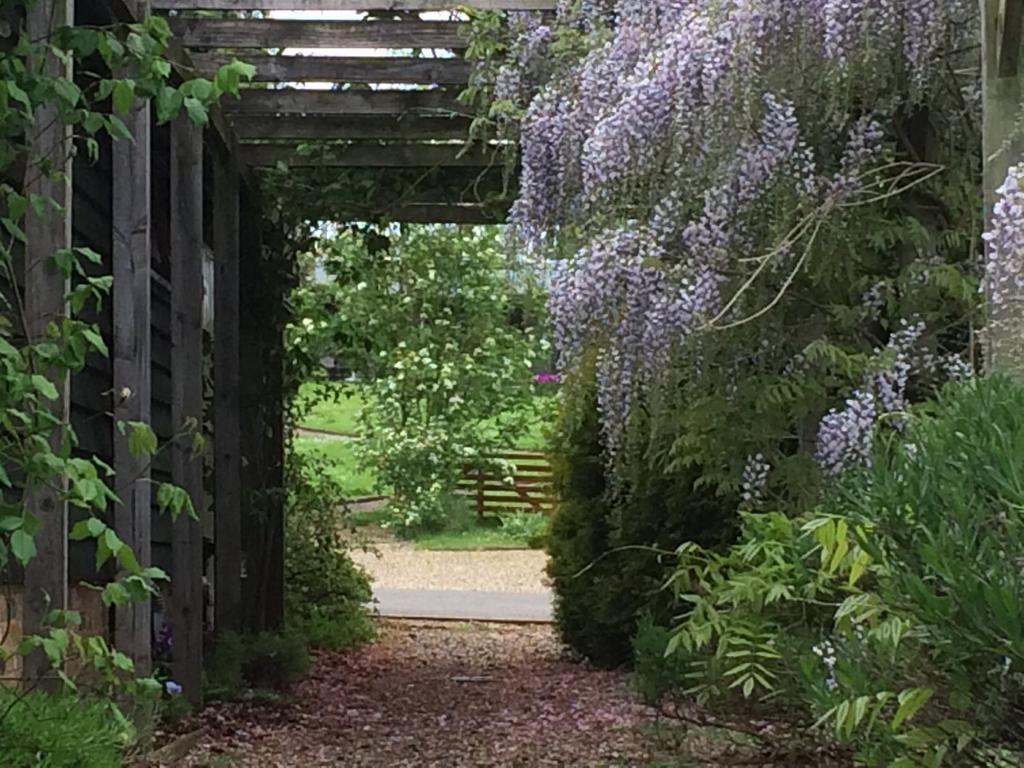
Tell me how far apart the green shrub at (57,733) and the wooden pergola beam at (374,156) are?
3.40 metres

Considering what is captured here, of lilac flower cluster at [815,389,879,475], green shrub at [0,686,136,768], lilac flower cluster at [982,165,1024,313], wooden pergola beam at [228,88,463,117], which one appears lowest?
green shrub at [0,686,136,768]

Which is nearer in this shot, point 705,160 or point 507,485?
point 705,160

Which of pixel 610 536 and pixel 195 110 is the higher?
pixel 195 110

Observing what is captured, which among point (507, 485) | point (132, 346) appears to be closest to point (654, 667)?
point (132, 346)

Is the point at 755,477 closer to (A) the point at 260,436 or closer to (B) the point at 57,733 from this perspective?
(B) the point at 57,733

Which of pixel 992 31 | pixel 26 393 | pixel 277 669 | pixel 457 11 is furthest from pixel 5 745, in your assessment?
pixel 277 669

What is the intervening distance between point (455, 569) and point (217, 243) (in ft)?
27.1

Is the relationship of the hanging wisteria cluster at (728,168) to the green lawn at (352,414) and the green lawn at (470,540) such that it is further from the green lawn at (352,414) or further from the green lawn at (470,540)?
the green lawn at (470,540)

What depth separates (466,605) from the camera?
10.3 m

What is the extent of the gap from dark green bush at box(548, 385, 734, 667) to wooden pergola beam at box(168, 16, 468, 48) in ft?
4.85

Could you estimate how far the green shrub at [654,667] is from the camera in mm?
4195

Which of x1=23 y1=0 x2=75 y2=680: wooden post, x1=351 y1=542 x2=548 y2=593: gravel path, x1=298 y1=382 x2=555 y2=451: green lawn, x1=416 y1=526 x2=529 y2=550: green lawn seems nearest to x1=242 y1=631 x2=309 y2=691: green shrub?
x1=298 y1=382 x2=555 y2=451: green lawn

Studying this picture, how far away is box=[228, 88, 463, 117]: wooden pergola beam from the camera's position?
5.10 meters

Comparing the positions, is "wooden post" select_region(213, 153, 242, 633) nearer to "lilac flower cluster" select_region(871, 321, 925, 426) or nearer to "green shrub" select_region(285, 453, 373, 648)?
"green shrub" select_region(285, 453, 373, 648)
